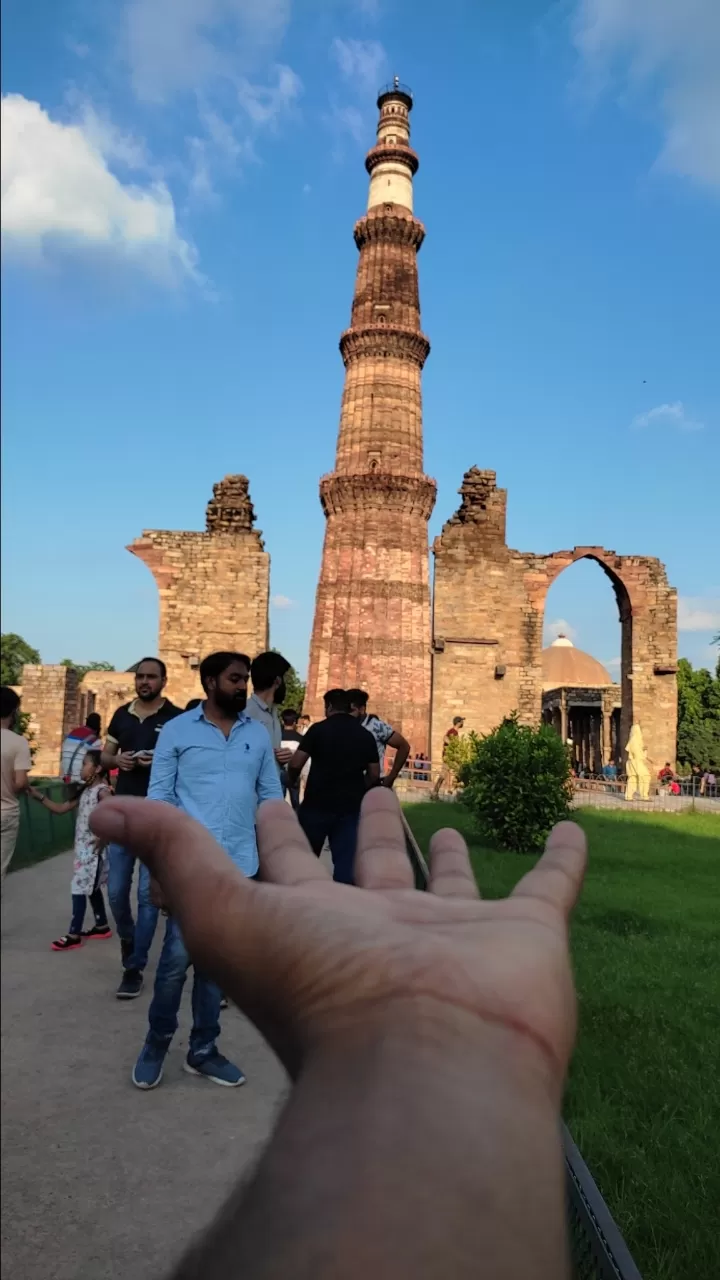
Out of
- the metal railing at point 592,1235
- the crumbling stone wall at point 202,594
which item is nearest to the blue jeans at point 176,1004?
the metal railing at point 592,1235

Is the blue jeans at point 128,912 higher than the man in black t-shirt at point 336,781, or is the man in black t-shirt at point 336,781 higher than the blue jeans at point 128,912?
the man in black t-shirt at point 336,781

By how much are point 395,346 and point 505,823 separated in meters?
20.0

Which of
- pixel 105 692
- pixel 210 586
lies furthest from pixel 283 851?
pixel 105 692

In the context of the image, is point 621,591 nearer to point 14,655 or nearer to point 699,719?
point 699,719

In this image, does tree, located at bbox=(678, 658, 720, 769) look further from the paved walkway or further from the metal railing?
the metal railing

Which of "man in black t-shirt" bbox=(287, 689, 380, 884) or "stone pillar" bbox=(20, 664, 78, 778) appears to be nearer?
"man in black t-shirt" bbox=(287, 689, 380, 884)

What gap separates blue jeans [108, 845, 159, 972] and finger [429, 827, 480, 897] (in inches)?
140

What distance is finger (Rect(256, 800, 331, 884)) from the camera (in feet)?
2.76

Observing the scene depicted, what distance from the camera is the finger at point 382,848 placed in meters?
0.89

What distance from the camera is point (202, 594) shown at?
18.0 m

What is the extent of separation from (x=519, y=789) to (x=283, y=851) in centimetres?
884

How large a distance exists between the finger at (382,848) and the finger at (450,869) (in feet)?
0.10

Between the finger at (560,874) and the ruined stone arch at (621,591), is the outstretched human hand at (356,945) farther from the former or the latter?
the ruined stone arch at (621,591)

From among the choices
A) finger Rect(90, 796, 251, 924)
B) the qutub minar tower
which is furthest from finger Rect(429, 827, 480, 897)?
the qutub minar tower
